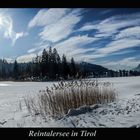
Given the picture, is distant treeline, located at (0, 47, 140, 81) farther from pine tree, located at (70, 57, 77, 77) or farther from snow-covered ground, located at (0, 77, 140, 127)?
snow-covered ground, located at (0, 77, 140, 127)

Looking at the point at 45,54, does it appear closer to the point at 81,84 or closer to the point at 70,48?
the point at 70,48

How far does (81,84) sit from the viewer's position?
21.2 ft

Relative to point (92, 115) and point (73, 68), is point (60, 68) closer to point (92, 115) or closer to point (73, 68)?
point (73, 68)

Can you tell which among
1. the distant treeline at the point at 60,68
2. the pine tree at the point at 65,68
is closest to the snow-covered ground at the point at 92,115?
the distant treeline at the point at 60,68

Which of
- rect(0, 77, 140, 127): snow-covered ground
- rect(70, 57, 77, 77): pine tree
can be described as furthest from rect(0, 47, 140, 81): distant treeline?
rect(0, 77, 140, 127): snow-covered ground

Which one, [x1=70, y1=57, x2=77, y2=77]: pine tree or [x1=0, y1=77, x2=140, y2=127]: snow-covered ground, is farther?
[x1=70, y1=57, x2=77, y2=77]: pine tree

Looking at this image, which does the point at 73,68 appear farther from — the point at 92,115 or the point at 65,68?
the point at 92,115

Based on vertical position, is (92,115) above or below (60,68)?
below

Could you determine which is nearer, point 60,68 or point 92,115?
point 92,115

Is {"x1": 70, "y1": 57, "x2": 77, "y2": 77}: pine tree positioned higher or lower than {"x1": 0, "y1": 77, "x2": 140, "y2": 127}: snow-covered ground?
higher

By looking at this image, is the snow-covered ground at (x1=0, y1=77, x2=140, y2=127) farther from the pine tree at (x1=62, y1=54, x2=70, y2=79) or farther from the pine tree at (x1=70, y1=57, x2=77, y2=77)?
the pine tree at (x1=70, y1=57, x2=77, y2=77)

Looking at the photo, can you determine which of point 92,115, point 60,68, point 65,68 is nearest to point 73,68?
point 65,68

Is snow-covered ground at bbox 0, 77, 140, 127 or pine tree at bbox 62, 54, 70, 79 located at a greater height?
pine tree at bbox 62, 54, 70, 79
